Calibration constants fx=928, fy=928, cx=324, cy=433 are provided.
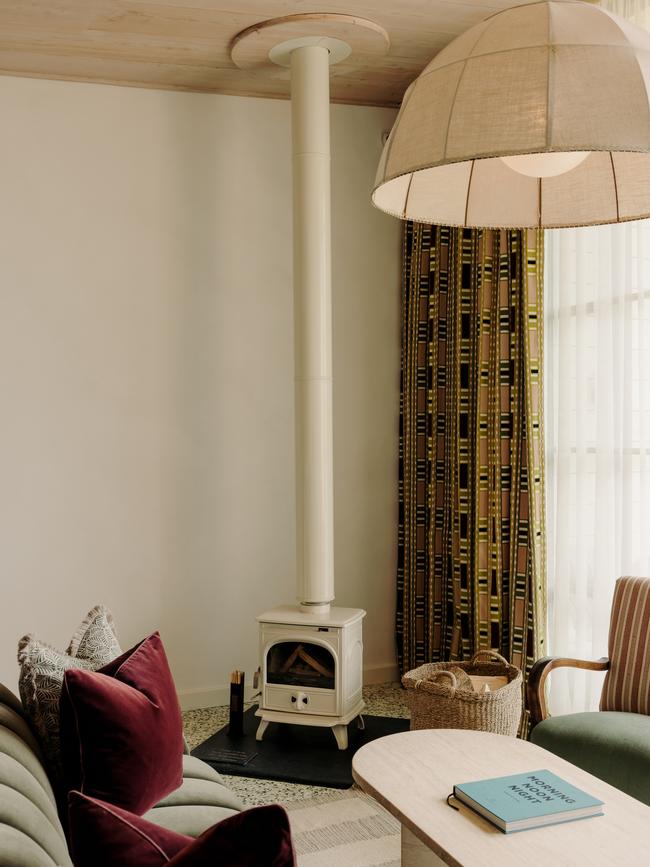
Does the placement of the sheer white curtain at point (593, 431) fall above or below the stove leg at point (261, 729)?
above

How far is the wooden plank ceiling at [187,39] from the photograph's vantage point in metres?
3.44

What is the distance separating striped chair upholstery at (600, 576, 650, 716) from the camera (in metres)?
3.01

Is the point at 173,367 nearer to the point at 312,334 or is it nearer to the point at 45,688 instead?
the point at 312,334

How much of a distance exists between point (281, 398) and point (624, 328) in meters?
1.71

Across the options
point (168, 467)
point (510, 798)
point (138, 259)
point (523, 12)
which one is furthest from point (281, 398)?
point (523, 12)

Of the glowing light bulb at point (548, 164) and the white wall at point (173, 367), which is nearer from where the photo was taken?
the glowing light bulb at point (548, 164)

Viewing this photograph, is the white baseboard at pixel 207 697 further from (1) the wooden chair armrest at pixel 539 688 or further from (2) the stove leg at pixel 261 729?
(1) the wooden chair armrest at pixel 539 688

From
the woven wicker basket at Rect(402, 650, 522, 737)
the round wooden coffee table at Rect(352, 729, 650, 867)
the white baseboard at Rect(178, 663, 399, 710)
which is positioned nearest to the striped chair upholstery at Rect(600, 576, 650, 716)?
the woven wicker basket at Rect(402, 650, 522, 737)

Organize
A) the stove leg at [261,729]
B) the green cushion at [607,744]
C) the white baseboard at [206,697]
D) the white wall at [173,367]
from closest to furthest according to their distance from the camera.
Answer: the green cushion at [607,744], the stove leg at [261,729], the white wall at [173,367], the white baseboard at [206,697]

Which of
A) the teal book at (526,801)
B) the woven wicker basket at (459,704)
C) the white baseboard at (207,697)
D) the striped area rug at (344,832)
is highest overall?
the teal book at (526,801)

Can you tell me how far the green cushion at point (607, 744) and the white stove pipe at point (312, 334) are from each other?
1.27 meters

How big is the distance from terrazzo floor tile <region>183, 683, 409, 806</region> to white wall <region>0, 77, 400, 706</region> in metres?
0.15

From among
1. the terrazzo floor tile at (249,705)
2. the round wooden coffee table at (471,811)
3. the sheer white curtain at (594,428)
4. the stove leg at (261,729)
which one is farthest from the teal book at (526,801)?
the stove leg at (261,729)

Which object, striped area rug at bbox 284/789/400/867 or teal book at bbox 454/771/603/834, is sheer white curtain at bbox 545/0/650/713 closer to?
striped area rug at bbox 284/789/400/867
